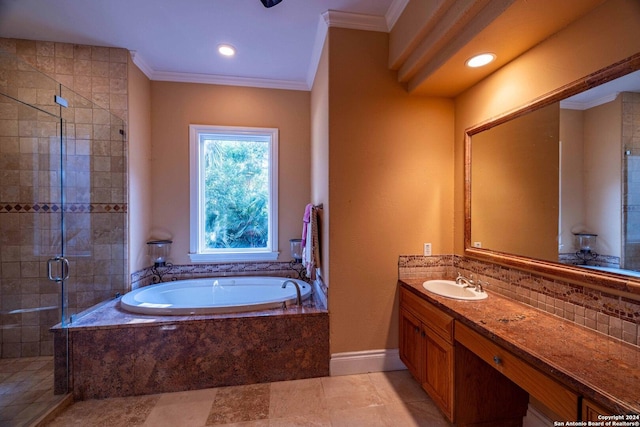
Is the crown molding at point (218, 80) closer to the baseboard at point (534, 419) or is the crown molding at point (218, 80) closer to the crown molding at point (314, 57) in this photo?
the crown molding at point (314, 57)

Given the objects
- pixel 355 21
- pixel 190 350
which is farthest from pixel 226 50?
pixel 190 350

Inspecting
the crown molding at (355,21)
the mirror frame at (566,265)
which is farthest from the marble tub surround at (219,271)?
the crown molding at (355,21)

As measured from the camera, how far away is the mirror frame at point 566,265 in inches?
42.4

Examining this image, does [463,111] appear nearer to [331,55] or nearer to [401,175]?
[401,175]

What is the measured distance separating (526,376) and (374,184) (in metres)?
1.42

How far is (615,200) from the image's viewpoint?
116 centimetres

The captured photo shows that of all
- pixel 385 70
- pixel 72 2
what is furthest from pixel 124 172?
pixel 385 70

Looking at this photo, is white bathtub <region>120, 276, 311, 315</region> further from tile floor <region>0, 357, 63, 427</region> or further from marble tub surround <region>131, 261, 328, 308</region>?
tile floor <region>0, 357, 63, 427</region>

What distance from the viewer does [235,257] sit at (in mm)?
2951

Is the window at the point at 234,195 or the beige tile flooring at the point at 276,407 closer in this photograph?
the beige tile flooring at the point at 276,407

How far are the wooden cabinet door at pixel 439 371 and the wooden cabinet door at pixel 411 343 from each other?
7 cm

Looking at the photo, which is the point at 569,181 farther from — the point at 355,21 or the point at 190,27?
the point at 190,27

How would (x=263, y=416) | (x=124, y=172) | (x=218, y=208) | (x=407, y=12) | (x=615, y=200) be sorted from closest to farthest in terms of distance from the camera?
(x=615, y=200), (x=263, y=416), (x=407, y=12), (x=124, y=172), (x=218, y=208)

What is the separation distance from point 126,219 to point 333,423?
8.10 ft
